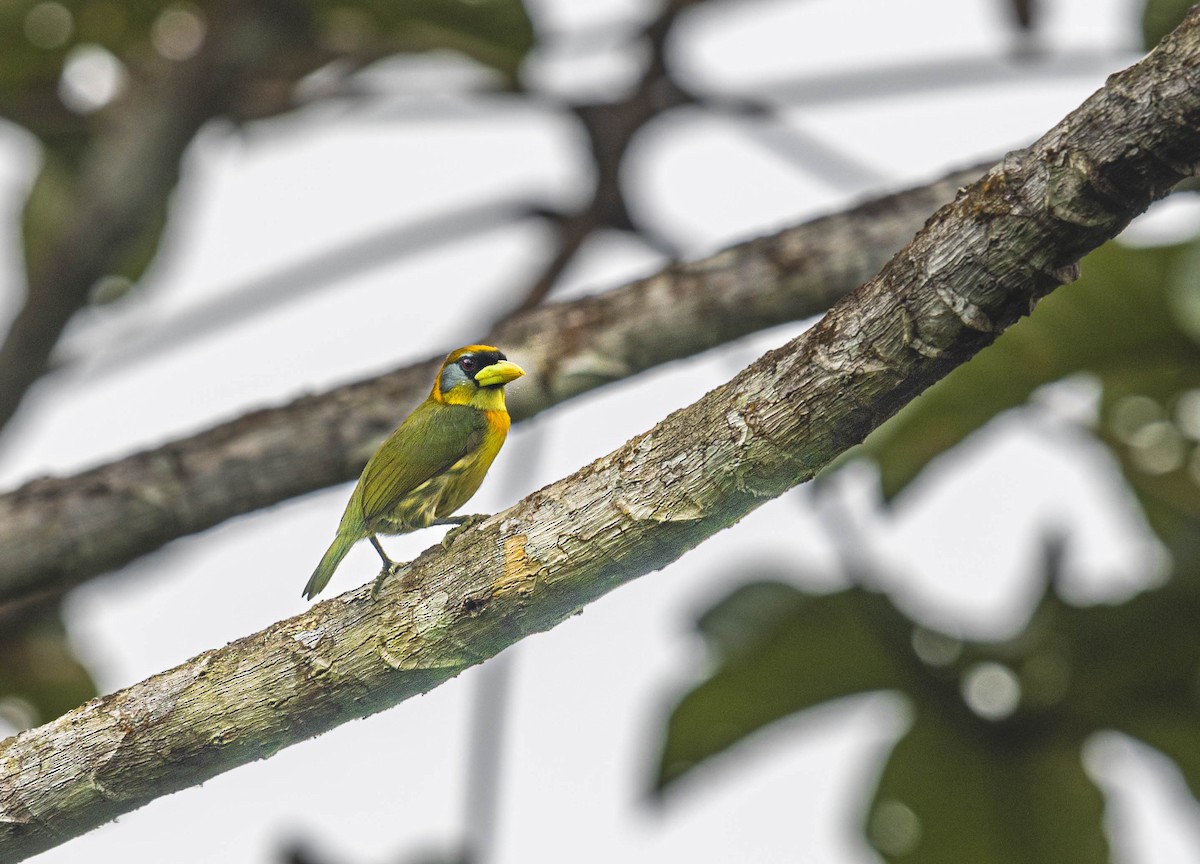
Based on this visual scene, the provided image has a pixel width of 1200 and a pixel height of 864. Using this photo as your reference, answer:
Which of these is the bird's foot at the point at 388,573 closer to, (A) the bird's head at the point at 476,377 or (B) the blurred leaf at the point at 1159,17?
(A) the bird's head at the point at 476,377

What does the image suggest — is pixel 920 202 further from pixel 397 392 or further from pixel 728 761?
pixel 728 761

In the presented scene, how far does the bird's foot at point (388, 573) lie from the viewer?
258cm

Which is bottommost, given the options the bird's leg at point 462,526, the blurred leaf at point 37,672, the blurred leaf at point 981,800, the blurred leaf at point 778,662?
the blurred leaf at point 981,800

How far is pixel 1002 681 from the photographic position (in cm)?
494

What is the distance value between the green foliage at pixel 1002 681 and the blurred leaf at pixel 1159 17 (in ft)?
3.83

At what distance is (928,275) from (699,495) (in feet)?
1.79

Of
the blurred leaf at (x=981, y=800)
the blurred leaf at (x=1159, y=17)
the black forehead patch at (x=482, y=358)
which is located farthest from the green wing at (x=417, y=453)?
the blurred leaf at (x=981, y=800)

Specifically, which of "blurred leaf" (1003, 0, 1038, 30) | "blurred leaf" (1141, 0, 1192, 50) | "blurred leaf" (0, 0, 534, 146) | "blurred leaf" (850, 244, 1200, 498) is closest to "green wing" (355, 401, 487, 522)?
"blurred leaf" (850, 244, 1200, 498)

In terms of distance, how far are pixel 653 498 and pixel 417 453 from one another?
875 millimetres

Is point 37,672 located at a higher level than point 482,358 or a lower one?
lower

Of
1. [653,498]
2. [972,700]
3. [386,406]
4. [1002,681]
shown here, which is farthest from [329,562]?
[1002,681]

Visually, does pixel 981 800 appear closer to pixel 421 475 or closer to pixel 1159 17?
pixel 1159 17

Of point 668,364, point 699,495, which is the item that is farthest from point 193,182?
point 699,495

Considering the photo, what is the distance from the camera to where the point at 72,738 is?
2568mm
